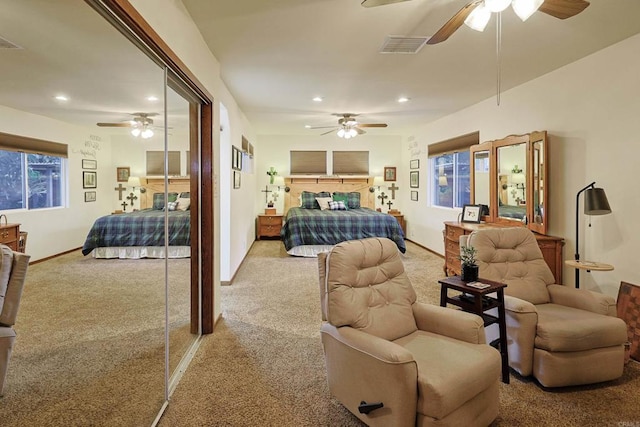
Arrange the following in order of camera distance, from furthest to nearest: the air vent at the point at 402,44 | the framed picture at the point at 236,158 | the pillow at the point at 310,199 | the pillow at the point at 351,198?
the pillow at the point at 351,198, the pillow at the point at 310,199, the framed picture at the point at 236,158, the air vent at the point at 402,44

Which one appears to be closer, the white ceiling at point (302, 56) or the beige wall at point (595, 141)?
the white ceiling at point (302, 56)

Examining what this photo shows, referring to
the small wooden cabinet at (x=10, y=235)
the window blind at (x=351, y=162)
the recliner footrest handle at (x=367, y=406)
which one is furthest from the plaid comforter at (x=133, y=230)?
the window blind at (x=351, y=162)

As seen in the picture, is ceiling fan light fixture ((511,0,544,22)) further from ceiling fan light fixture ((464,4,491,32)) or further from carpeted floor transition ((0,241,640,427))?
carpeted floor transition ((0,241,640,427))

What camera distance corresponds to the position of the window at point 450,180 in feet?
20.4

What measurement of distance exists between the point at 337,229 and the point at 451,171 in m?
2.38

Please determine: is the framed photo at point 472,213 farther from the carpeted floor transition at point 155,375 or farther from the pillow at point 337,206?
the pillow at point 337,206

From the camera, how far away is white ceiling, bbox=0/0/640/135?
127 cm

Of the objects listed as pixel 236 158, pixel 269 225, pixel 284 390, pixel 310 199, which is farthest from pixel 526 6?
pixel 269 225

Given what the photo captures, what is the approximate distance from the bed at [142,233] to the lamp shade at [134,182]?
0.16 metres

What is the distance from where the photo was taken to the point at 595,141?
11.3ft

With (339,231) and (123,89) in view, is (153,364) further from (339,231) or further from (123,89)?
(339,231)

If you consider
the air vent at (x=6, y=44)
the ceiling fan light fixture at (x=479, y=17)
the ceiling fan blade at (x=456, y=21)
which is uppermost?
the ceiling fan blade at (x=456, y=21)

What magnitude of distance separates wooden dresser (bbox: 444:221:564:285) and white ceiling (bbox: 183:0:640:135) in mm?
1793

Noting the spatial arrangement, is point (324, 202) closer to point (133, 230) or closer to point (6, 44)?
point (133, 230)
